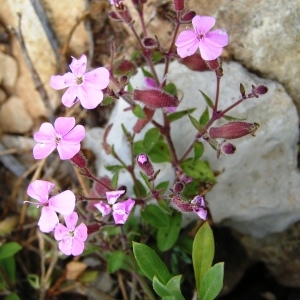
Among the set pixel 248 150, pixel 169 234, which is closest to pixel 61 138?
pixel 169 234

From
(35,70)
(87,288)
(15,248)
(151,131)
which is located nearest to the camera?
(151,131)

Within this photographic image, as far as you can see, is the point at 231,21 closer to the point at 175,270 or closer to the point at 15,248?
the point at 175,270

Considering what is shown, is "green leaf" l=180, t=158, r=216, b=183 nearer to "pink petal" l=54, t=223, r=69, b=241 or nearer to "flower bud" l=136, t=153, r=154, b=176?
"flower bud" l=136, t=153, r=154, b=176

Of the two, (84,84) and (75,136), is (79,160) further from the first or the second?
(84,84)

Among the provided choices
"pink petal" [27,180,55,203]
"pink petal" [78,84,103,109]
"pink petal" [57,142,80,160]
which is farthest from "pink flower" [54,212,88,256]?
"pink petal" [78,84,103,109]

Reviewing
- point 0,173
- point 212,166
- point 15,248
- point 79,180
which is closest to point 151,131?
point 212,166

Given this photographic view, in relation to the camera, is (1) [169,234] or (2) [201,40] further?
(1) [169,234]

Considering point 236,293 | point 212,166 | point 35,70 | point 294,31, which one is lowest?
point 236,293
